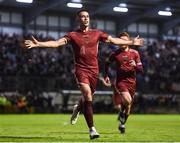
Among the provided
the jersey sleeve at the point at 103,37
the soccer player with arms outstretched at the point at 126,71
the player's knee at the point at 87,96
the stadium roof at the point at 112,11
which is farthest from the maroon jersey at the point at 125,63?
the stadium roof at the point at 112,11

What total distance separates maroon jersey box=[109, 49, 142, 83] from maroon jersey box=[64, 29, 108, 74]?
3.58 metres

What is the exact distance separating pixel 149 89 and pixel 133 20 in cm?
1674

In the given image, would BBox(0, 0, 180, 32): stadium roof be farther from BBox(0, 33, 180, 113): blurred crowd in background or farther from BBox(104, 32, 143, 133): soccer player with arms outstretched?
BBox(104, 32, 143, 133): soccer player with arms outstretched

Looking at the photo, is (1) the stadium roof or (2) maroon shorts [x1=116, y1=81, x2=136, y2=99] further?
(1) the stadium roof

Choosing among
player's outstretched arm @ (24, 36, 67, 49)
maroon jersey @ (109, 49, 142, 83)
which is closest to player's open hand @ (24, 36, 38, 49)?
player's outstretched arm @ (24, 36, 67, 49)

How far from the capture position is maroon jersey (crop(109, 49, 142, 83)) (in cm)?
Answer: 1548

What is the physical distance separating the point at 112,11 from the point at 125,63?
1731 inches

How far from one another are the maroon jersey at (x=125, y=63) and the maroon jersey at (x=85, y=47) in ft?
11.8

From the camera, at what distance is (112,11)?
59.0m

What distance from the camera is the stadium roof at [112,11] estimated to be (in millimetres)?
53781

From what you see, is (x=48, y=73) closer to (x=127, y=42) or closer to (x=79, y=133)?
(x=79, y=133)

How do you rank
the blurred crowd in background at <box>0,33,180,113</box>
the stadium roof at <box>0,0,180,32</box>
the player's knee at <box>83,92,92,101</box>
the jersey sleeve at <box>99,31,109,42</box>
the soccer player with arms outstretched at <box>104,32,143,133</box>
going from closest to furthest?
the player's knee at <box>83,92,92,101</box> → the jersey sleeve at <box>99,31,109,42</box> → the soccer player with arms outstretched at <box>104,32,143,133</box> → the blurred crowd in background at <box>0,33,180,113</box> → the stadium roof at <box>0,0,180,32</box>

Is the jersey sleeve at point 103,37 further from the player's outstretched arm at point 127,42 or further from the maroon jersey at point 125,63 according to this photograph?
the maroon jersey at point 125,63

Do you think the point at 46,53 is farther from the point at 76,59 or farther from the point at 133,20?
the point at 76,59
